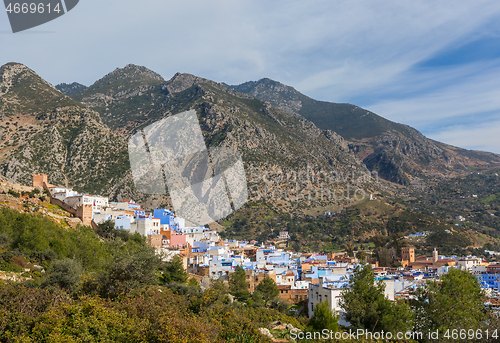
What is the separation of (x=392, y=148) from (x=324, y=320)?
13342 centimetres

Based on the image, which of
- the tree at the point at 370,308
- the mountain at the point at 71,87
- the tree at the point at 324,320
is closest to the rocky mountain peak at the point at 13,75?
the tree at the point at 324,320

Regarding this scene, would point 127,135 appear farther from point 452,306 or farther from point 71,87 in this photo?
point 452,306

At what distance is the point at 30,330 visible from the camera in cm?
1066

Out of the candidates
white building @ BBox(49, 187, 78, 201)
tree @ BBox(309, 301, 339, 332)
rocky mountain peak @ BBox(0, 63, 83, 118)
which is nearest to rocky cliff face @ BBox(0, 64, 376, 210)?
rocky mountain peak @ BBox(0, 63, 83, 118)

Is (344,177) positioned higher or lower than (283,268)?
higher

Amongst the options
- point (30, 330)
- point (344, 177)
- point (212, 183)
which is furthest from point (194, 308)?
point (344, 177)

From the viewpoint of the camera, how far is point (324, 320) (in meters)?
18.5

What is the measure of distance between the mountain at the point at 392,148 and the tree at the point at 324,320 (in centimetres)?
11133

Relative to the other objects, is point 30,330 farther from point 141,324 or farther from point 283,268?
point 283,268

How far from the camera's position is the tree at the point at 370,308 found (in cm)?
1714

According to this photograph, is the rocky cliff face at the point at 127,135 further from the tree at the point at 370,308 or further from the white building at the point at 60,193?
the tree at the point at 370,308

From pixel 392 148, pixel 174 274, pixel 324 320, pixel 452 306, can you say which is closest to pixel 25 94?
pixel 174 274

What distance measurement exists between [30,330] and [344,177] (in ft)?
289

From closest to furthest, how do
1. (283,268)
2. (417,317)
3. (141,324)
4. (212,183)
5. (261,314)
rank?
(141,324) → (417,317) → (261,314) → (283,268) → (212,183)
